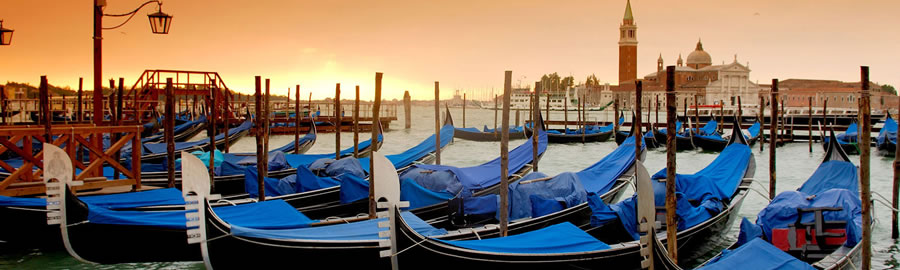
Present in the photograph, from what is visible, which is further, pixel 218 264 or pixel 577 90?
pixel 577 90

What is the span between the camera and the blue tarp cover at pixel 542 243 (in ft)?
13.3

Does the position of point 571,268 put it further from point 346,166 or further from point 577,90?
point 577,90

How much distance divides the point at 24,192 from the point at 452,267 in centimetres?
368

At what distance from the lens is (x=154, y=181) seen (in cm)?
744

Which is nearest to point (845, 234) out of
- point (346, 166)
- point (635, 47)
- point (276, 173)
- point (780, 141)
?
point (346, 166)

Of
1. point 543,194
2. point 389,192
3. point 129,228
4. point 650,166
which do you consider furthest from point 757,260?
point 650,166

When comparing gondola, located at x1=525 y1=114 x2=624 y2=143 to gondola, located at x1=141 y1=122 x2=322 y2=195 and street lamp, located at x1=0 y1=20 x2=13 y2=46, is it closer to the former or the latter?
gondola, located at x1=141 y1=122 x2=322 y2=195

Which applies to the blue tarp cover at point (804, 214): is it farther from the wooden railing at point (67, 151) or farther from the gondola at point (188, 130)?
the gondola at point (188, 130)

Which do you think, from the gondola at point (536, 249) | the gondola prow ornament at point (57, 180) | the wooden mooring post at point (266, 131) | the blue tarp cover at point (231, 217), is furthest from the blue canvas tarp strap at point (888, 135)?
the gondola prow ornament at point (57, 180)


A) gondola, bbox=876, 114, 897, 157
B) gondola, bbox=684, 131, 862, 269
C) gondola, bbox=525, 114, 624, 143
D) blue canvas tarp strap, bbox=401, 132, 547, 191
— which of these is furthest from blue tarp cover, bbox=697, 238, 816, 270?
gondola, bbox=525, 114, 624, 143

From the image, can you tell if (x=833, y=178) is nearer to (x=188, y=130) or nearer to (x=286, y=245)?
(x=286, y=245)

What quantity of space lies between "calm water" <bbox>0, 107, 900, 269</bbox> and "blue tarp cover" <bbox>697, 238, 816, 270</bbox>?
6.71 feet

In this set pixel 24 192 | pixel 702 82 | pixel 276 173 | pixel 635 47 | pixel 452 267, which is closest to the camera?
pixel 452 267

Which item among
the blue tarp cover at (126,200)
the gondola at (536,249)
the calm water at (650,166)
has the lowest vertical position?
the calm water at (650,166)
